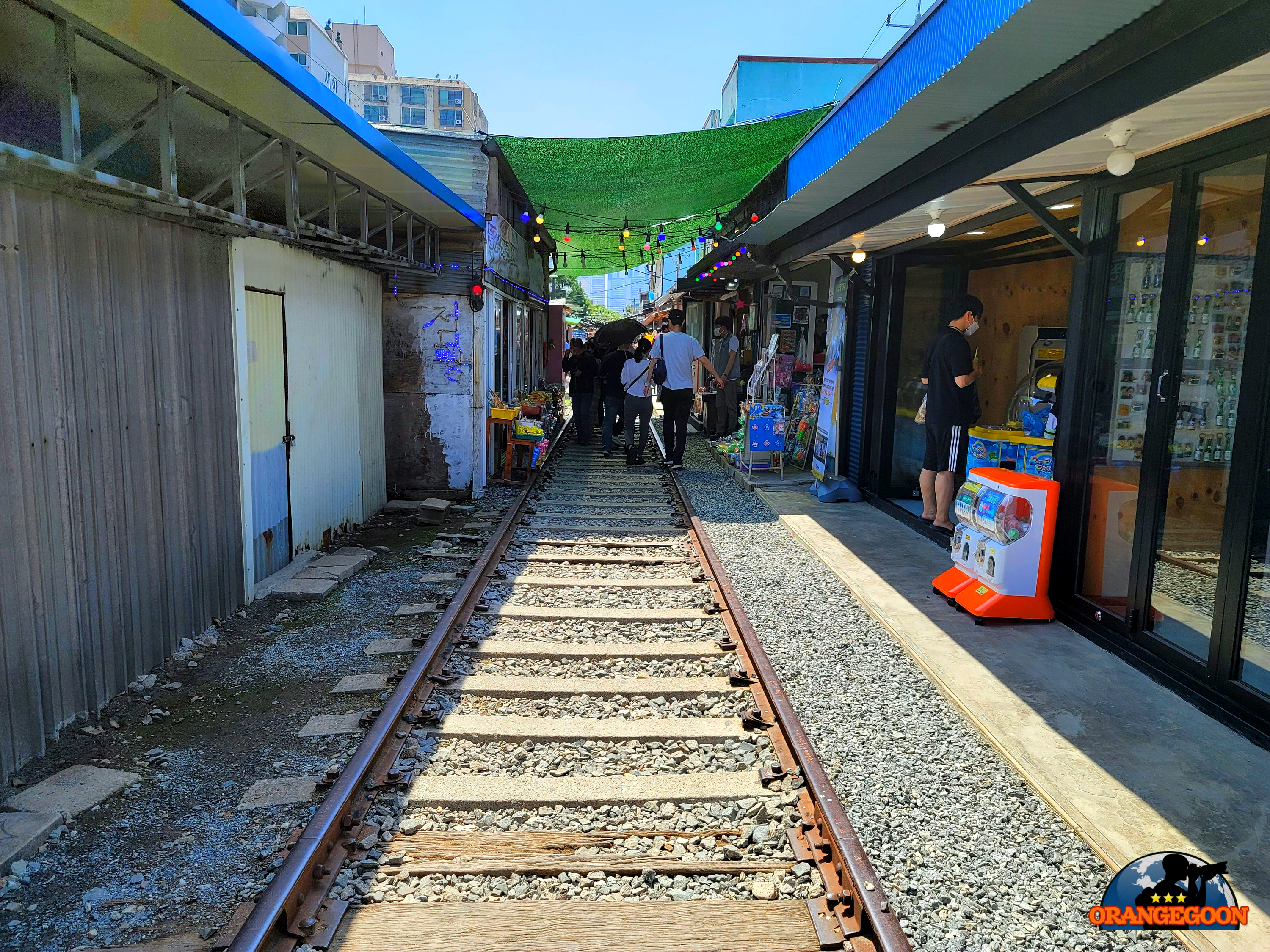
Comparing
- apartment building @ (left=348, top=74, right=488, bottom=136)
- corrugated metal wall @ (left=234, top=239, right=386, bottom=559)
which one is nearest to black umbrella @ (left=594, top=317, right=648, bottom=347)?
corrugated metal wall @ (left=234, top=239, right=386, bottom=559)

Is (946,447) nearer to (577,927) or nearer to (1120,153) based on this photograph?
(1120,153)

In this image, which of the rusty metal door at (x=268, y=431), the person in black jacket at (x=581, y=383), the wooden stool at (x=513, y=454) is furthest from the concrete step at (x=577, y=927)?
the person in black jacket at (x=581, y=383)

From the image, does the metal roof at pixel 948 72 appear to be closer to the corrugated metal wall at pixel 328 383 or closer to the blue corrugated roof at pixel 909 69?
the blue corrugated roof at pixel 909 69

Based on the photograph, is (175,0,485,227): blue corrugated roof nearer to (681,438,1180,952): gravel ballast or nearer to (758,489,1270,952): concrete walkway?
(681,438,1180,952): gravel ballast

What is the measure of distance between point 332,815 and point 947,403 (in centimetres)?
618

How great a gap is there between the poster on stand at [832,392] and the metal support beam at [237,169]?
22.8ft

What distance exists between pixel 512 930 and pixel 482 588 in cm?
386

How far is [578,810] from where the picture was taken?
3570 mm

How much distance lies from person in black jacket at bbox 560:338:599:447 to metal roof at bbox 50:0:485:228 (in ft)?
22.7

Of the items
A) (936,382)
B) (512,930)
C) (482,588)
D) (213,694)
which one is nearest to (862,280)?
(936,382)

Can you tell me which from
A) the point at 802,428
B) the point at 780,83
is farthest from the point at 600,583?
the point at 780,83

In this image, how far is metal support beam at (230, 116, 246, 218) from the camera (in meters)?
5.34

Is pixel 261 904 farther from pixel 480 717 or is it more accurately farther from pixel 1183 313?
pixel 1183 313

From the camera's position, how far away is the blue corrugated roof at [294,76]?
386cm
